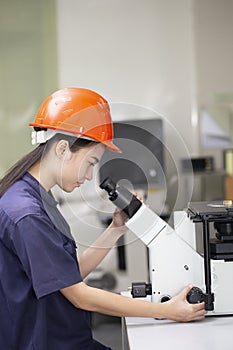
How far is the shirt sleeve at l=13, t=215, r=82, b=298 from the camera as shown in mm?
1425

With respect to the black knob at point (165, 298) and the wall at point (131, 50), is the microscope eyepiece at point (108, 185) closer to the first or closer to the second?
the black knob at point (165, 298)

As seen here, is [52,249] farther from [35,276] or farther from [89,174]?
[89,174]

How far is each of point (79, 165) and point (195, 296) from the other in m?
0.43

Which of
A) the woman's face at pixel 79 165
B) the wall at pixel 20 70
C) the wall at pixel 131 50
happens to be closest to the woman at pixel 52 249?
the woman's face at pixel 79 165

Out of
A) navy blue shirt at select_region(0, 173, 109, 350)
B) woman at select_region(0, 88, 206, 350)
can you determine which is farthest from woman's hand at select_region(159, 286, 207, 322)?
navy blue shirt at select_region(0, 173, 109, 350)

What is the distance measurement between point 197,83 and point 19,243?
11.2 ft

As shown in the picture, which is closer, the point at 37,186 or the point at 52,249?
the point at 52,249

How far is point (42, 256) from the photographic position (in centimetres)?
143

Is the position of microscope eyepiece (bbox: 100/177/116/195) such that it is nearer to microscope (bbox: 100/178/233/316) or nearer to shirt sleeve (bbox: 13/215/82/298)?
microscope (bbox: 100/178/233/316)

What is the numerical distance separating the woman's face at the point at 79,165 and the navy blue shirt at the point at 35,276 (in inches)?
3.2

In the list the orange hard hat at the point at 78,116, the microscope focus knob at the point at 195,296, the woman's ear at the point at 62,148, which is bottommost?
the microscope focus knob at the point at 195,296

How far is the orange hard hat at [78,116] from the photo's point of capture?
1.48 metres

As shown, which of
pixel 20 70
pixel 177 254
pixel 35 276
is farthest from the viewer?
pixel 20 70

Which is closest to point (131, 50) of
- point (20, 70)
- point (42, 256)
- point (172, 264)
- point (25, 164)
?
point (20, 70)
